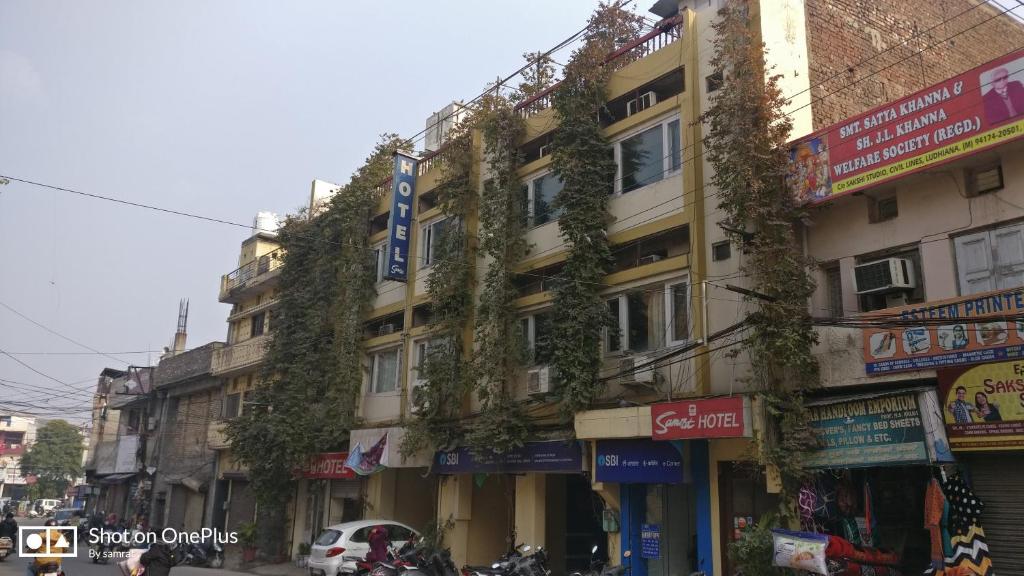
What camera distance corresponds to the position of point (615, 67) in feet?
56.2

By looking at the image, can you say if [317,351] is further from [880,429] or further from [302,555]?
[880,429]

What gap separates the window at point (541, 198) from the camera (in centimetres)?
1778

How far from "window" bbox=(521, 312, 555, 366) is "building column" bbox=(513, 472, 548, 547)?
2533 millimetres

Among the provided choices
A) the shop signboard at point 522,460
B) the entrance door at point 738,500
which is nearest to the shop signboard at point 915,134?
the entrance door at point 738,500

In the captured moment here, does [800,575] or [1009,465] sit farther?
[800,575]

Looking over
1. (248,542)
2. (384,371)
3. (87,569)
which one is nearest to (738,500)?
(384,371)

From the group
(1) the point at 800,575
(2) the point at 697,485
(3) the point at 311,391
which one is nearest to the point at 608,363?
(2) the point at 697,485

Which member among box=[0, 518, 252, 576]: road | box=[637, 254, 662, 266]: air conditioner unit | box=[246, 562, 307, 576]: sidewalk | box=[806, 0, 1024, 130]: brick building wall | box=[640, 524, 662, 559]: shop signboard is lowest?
box=[246, 562, 307, 576]: sidewalk

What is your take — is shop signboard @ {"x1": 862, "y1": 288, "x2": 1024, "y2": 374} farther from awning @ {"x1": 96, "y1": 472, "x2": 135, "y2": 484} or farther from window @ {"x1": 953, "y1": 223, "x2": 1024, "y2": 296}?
awning @ {"x1": 96, "y1": 472, "x2": 135, "y2": 484}

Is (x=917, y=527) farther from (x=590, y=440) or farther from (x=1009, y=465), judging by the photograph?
(x=590, y=440)

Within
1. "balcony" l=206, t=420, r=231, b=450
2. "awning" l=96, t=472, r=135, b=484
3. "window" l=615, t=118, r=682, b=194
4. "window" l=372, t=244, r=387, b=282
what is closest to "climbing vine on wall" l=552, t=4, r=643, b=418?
"window" l=615, t=118, r=682, b=194

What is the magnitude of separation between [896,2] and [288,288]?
2022 cm

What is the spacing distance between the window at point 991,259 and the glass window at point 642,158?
19.2ft

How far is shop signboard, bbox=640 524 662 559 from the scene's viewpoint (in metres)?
14.1
